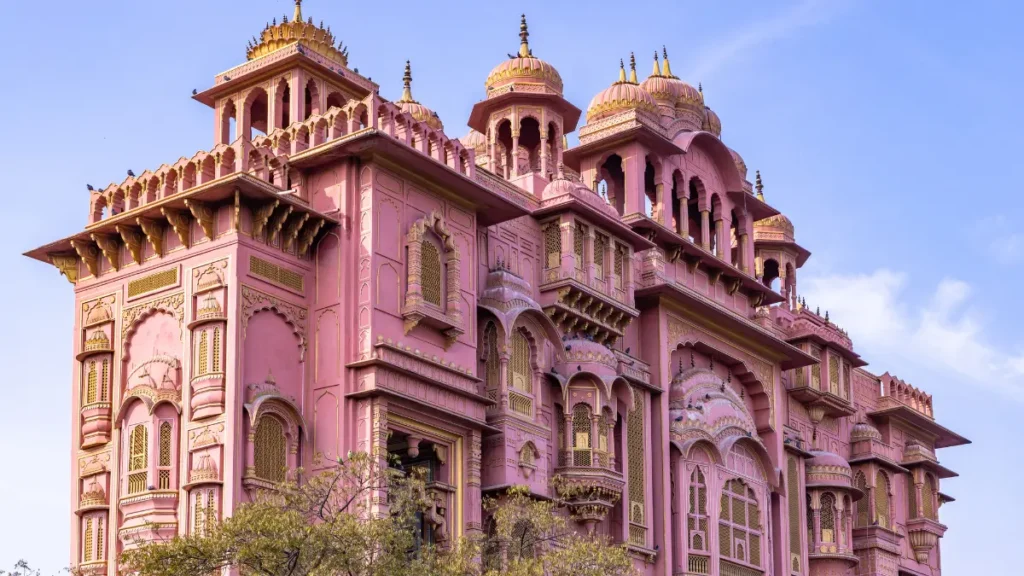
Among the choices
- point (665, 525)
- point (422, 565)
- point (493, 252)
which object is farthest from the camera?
point (665, 525)

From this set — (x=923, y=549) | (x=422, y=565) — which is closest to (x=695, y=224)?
(x=923, y=549)

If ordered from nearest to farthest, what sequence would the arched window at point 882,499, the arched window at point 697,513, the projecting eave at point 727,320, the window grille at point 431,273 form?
the window grille at point 431,273
the arched window at point 697,513
the projecting eave at point 727,320
the arched window at point 882,499

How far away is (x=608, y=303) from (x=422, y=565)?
36.4 feet

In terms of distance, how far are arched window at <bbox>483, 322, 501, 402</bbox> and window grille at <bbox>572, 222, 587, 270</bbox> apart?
291 centimetres

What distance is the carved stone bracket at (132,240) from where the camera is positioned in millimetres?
28016

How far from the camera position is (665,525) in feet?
108

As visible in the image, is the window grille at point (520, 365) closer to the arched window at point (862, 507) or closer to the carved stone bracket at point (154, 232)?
the carved stone bracket at point (154, 232)

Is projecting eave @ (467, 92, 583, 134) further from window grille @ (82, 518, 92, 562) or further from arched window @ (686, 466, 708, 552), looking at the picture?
window grille @ (82, 518, 92, 562)

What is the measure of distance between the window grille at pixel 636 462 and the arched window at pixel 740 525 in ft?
8.34

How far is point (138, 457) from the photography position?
88.2ft

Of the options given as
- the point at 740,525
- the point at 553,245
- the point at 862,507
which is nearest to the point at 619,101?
the point at 553,245

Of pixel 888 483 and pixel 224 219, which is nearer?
pixel 224 219

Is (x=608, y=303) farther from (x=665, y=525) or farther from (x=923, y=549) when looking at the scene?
(x=923, y=549)

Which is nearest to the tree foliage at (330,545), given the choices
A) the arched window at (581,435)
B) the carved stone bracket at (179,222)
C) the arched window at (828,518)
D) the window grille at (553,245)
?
the carved stone bracket at (179,222)
